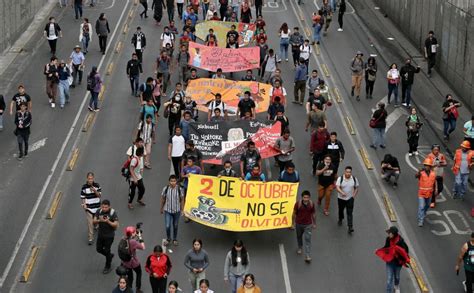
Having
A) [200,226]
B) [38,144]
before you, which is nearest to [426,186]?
[200,226]

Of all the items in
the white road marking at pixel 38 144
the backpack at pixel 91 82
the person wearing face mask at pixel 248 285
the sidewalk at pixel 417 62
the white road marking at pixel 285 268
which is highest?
the person wearing face mask at pixel 248 285

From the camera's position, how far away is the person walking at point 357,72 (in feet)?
106

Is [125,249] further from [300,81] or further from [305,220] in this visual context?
[300,81]

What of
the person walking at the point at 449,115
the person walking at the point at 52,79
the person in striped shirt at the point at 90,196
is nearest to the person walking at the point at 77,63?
the person walking at the point at 52,79

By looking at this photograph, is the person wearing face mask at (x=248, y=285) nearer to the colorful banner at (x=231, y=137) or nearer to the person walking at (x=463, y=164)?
the colorful banner at (x=231, y=137)

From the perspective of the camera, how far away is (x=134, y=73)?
32469 millimetres

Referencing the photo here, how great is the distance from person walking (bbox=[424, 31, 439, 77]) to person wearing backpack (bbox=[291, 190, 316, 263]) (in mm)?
15372

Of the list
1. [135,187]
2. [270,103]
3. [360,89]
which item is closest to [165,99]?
[270,103]

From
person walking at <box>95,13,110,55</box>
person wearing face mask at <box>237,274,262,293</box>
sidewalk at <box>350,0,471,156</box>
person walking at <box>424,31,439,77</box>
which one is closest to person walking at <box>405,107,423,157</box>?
sidewalk at <box>350,0,471,156</box>

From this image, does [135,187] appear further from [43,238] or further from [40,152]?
[40,152]

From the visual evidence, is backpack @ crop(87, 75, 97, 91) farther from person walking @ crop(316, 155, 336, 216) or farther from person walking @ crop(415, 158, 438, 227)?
person walking @ crop(415, 158, 438, 227)

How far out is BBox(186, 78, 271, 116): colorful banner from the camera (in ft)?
99.0

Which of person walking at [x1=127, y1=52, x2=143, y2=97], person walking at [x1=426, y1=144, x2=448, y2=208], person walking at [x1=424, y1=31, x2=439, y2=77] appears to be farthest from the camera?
person walking at [x1=424, y1=31, x2=439, y2=77]

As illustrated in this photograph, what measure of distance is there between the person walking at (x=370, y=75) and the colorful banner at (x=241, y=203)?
10.4 m
